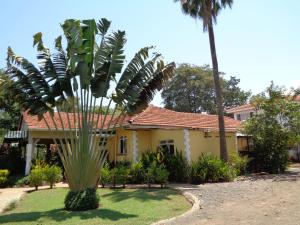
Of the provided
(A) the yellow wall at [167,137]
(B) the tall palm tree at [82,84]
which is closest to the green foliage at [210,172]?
(A) the yellow wall at [167,137]

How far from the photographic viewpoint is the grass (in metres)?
9.83

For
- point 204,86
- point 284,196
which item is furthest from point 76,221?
point 204,86

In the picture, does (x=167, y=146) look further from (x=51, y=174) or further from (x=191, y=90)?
(x=191, y=90)

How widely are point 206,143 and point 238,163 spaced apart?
8.14 ft

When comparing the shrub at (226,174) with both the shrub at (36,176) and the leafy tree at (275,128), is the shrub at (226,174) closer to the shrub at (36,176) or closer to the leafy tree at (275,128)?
the leafy tree at (275,128)

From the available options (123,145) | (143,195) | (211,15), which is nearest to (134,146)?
(123,145)

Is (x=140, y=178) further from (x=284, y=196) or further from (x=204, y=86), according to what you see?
(x=204, y=86)

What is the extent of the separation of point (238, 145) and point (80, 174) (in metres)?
16.5

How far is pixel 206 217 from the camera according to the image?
957cm

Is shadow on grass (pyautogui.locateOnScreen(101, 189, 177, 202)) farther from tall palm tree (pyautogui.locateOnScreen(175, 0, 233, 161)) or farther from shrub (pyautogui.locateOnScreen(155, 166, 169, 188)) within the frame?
tall palm tree (pyautogui.locateOnScreen(175, 0, 233, 161))

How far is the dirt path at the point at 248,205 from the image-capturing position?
350 inches

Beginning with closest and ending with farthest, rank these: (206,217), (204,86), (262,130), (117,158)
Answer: (206,217) → (262,130) → (117,158) → (204,86)

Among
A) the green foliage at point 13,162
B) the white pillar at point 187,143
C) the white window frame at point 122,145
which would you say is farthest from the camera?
the white window frame at point 122,145

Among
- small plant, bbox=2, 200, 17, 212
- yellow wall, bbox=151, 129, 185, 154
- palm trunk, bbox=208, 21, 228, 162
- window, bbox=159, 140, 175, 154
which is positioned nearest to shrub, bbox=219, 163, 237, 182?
palm trunk, bbox=208, 21, 228, 162
